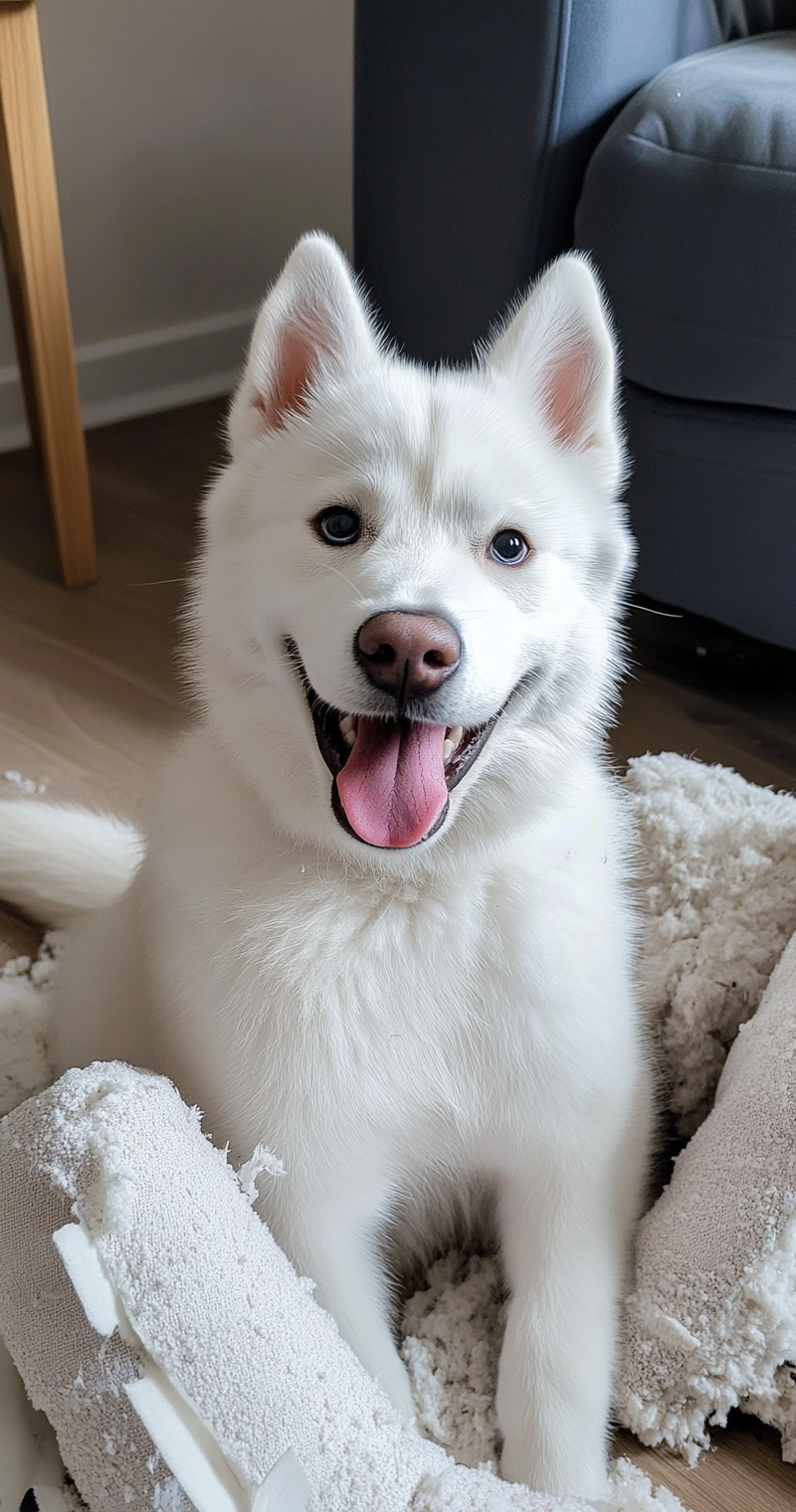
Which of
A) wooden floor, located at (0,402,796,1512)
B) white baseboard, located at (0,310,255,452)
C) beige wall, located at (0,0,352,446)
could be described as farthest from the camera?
white baseboard, located at (0,310,255,452)

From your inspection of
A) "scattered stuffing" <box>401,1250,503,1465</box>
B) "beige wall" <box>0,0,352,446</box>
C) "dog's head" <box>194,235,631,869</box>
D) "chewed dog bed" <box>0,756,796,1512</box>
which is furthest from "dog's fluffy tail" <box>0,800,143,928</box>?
"beige wall" <box>0,0,352,446</box>

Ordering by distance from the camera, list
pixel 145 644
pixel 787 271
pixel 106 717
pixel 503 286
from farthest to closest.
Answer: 1. pixel 145 644
2. pixel 106 717
3. pixel 503 286
4. pixel 787 271

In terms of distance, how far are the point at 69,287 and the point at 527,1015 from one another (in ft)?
8.33

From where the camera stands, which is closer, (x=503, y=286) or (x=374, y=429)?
(x=374, y=429)

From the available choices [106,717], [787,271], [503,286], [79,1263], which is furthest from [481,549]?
[106,717]

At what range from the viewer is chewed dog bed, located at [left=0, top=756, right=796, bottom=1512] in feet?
3.42

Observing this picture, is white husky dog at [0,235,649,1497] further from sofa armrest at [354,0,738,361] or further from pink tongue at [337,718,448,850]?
sofa armrest at [354,0,738,361]

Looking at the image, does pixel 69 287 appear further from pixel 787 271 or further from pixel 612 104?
pixel 787 271

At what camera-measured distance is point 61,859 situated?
4.91 ft

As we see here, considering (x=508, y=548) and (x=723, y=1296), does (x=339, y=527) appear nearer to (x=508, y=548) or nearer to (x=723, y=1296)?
(x=508, y=548)

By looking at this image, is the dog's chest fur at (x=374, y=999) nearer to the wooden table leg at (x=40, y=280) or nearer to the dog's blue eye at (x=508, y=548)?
the dog's blue eye at (x=508, y=548)

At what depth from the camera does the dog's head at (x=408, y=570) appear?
36.2 inches

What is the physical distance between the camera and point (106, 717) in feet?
6.83

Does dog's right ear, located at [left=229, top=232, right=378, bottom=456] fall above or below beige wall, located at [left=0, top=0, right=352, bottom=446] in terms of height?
above
